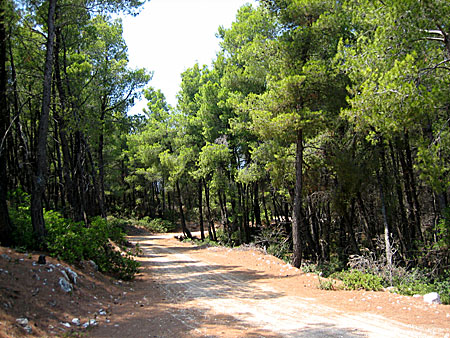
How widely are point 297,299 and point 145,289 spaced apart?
166 inches

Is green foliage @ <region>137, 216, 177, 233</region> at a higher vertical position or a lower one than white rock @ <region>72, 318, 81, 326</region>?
lower

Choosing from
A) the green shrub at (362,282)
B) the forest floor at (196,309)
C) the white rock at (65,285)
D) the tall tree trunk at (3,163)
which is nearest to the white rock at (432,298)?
Answer: the forest floor at (196,309)

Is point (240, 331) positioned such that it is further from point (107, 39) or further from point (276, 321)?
point (107, 39)

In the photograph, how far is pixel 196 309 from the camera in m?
7.11

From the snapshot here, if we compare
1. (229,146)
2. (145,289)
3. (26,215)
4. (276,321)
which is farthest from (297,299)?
(229,146)

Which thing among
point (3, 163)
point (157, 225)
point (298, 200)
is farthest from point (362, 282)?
point (157, 225)

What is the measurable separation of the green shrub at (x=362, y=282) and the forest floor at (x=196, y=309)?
42 centimetres

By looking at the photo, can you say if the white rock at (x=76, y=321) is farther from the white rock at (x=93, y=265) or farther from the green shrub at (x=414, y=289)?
the green shrub at (x=414, y=289)

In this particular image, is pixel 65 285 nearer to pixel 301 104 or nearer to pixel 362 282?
pixel 362 282

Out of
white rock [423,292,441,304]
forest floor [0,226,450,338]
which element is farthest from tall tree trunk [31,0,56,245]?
white rock [423,292,441,304]

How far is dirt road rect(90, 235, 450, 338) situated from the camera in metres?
5.51

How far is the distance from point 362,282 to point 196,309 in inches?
183

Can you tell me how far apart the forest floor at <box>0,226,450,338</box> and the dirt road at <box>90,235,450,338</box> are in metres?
0.02

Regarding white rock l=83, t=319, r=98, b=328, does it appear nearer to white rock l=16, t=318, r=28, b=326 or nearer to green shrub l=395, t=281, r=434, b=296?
white rock l=16, t=318, r=28, b=326
